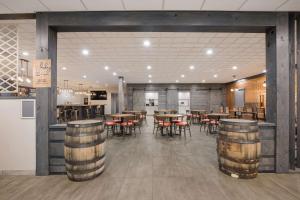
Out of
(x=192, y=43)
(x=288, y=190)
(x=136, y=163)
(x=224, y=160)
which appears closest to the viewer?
(x=288, y=190)

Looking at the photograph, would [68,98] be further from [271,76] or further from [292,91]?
[292,91]

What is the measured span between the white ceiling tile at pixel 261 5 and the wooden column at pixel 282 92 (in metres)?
0.32

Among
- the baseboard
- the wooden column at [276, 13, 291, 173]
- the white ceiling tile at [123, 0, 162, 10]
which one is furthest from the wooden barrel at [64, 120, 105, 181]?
the wooden column at [276, 13, 291, 173]

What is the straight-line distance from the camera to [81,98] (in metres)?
21.4

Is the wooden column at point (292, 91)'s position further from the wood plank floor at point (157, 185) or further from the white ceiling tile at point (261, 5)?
the white ceiling tile at point (261, 5)

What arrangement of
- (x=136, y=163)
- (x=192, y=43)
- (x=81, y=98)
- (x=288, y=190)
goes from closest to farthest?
(x=288, y=190), (x=136, y=163), (x=192, y=43), (x=81, y=98)

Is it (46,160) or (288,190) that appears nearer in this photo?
(288,190)

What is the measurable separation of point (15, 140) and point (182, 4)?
4245 millimetres

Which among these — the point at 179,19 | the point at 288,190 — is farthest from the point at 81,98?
the point at 288,190

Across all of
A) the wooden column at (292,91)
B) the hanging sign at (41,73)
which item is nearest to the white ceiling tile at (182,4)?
the wooden column at (292,91)

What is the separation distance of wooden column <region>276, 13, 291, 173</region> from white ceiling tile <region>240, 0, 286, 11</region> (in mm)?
323

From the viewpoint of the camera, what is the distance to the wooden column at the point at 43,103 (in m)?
3.10

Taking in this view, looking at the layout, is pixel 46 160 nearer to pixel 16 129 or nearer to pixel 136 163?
pixel 16 129

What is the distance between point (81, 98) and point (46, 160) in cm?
1969
